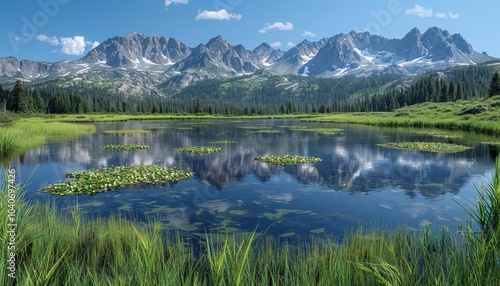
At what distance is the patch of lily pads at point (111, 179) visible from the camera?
23.5 m

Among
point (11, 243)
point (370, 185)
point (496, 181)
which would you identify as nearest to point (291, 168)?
point (370, 185)

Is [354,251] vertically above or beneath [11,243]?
beneath

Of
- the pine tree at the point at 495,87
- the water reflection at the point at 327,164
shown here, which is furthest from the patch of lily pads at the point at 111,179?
the pine tree at the point at 495,87

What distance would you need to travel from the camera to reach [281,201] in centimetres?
2214

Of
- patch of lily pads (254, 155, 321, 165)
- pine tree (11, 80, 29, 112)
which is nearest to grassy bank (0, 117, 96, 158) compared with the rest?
patch of lily pads (254, 155, 321, 165)

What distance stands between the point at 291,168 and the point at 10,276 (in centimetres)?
2799

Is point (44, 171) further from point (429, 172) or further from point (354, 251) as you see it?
point (429, 172)

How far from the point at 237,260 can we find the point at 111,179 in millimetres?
20636

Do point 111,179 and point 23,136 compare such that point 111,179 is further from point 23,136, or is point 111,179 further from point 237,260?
point 23,136

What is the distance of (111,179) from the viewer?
85.7 ft

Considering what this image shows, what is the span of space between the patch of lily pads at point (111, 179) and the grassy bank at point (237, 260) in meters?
10.3

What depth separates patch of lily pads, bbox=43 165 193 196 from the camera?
2350 cm

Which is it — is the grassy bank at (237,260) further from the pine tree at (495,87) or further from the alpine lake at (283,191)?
the pine tree at (495,87)

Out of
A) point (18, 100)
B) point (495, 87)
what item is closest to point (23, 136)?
point (18, 100)
